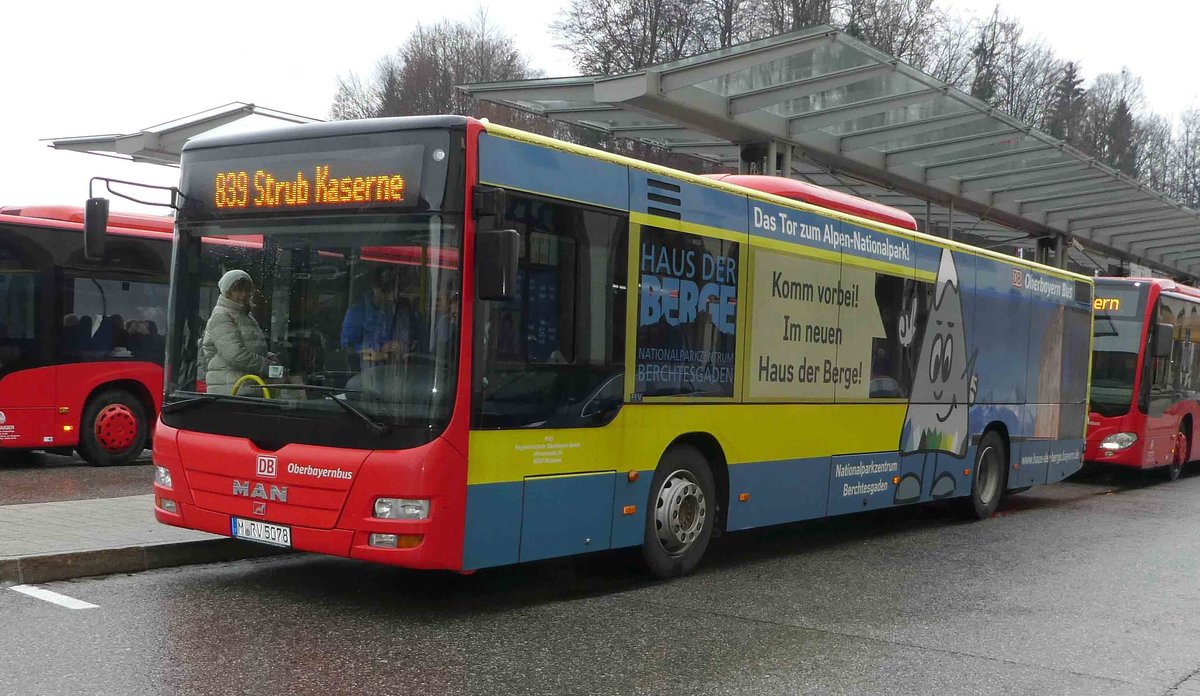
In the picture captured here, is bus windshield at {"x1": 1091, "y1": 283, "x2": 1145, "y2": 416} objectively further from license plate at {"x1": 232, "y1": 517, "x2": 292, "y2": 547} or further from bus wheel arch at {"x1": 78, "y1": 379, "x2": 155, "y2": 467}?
license plate at {"x1": 232, "y1": 517, "x2": 292, "y2": 547}

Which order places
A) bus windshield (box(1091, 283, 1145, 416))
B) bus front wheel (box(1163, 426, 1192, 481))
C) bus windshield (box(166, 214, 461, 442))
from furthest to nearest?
bus front wheel (box(1163, 426, 1192, 481))
bus windshield (box(1091, 283, 1145, 416))
bus windshield (box(166, 214, 461, 442))

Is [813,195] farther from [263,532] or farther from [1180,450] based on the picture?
[1180,450]

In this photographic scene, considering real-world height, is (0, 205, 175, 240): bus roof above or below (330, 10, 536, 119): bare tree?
below

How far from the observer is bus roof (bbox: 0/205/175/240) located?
13875mm

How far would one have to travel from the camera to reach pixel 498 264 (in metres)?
6.82

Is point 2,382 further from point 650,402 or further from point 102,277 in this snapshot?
point 650,402

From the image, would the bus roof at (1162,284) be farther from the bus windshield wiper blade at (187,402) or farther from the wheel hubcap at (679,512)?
the bus windshield wiper blade at (187,402)

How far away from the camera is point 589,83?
13664 millimetres

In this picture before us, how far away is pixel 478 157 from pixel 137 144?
1099 cm

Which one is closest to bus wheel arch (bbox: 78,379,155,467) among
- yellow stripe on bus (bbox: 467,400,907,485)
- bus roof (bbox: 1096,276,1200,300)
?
yellow stripe on bus (bbox: 467,400,907,485)

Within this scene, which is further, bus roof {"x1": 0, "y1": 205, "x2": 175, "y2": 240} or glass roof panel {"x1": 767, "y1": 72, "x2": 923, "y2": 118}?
glass roof panel {"x1": 767, "y1": 72, "x2": 923, "y2": 118}

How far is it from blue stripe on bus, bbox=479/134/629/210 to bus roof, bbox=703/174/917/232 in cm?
145

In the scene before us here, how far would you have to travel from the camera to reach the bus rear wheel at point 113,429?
47.2 ft

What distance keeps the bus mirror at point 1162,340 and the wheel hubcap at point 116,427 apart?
560 inches
